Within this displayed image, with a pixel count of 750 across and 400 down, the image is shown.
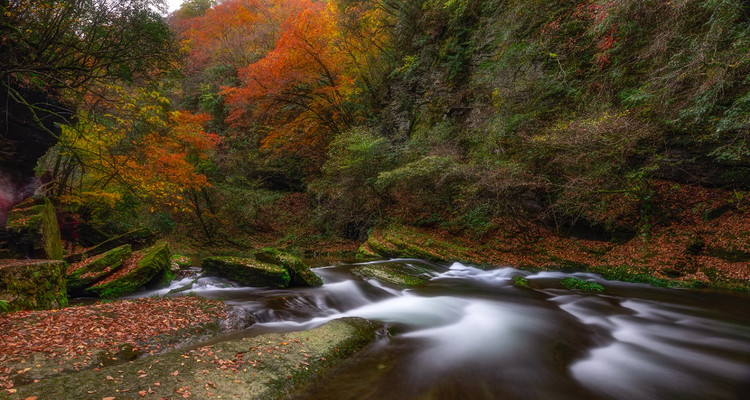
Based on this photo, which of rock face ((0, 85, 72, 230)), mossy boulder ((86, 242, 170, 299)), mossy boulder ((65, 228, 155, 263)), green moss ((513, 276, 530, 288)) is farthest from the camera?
mossy boulder ((65, 228, 155, 263))

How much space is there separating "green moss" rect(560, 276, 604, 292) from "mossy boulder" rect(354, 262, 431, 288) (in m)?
3.50

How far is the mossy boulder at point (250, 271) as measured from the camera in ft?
24.1

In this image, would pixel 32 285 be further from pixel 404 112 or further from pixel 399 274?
pixel 404 112

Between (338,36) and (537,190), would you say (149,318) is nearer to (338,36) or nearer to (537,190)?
(537,190)

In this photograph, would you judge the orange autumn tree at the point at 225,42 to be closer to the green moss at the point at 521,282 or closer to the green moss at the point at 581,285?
the green moss at the point at 521,282

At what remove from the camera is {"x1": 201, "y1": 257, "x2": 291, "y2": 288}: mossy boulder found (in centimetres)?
736

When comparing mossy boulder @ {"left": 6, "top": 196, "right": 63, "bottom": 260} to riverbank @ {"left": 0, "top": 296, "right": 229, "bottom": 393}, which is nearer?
riverbank @ {"left": 0, "top": 296, "right": 229, "bottom": 393}

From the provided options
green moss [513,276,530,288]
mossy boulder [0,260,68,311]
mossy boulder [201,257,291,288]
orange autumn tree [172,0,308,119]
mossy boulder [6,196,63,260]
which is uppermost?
orange autumn tree [172,0,308,119]

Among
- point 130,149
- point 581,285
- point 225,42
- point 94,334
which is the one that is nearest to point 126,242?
point 130,149

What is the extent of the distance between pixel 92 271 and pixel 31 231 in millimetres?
1750

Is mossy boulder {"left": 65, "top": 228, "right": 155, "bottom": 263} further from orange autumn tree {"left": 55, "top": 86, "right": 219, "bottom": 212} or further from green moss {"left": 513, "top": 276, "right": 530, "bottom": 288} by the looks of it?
green moss {"left": 513, "top": 276, "right": 530, "bottom": 288}

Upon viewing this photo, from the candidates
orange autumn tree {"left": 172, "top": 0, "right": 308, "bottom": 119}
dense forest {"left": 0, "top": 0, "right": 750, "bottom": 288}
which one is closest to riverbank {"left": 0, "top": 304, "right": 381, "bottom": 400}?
dense forest {"left": 0, "top": 0, "right": 750, "bottom": 288}

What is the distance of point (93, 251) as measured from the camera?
10.0 m

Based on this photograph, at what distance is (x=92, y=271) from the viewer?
6.82 m
